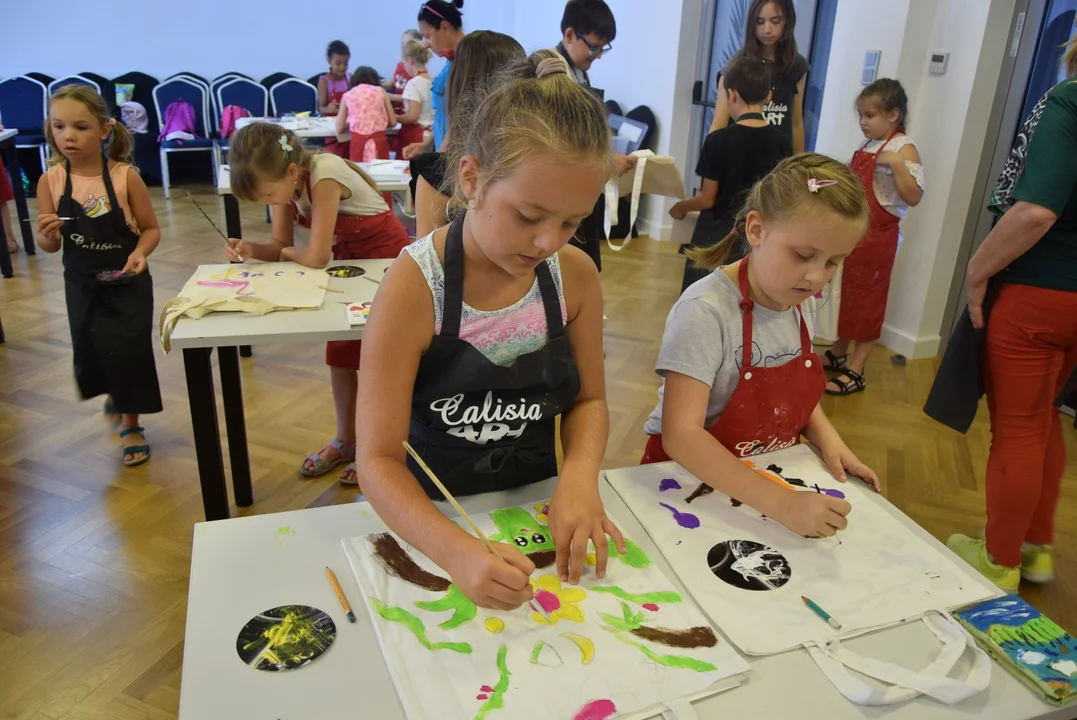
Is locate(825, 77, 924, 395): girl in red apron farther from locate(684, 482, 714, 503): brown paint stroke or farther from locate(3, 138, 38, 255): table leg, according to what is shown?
locate(3, 138, 38, 255): table leg

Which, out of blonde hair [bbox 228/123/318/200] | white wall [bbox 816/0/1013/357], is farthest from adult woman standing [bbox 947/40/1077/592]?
blonde hair [bbox 228/123/318/200]

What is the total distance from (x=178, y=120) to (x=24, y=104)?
3.68ft

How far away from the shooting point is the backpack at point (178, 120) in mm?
6473

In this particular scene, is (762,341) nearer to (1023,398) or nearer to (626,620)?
(626,620)

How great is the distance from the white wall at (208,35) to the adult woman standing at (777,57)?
12.7 ft

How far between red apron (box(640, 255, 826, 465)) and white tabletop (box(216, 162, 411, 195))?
216cm

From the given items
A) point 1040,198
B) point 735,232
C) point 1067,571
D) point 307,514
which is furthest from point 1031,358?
point 307,514

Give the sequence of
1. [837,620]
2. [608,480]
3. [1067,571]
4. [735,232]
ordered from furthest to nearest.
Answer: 1. [1067,571]
2. [735,232]
3. [608,480]
4. [837,620]

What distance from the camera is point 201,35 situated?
7.04 metres

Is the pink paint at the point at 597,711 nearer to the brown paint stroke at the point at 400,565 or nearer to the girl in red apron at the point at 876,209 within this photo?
the brown paint stroke at the point at 400,565

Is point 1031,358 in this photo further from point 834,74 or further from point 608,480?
point 834,74

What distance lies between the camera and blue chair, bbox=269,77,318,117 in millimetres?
7023

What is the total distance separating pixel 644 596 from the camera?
3.13ft

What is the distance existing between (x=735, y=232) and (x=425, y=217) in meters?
0.89
